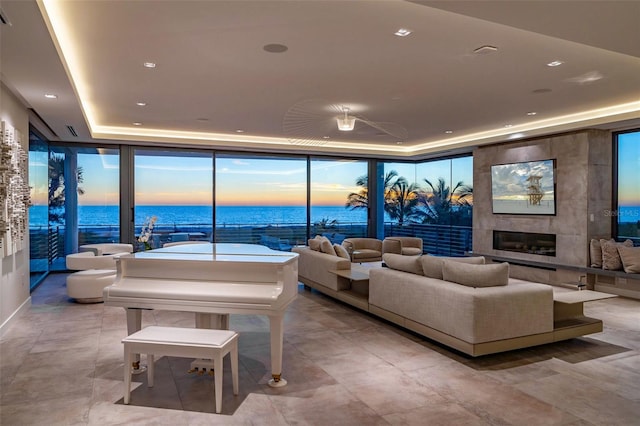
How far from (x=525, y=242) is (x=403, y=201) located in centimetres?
406

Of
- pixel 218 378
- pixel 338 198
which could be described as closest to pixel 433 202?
pixel 338 198

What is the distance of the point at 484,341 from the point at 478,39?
8.48 ft

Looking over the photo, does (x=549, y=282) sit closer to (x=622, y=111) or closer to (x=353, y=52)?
(x=622, y=111)

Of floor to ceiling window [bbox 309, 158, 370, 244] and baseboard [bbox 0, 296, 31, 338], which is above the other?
floor to ceiling window [bbox 309, 158, 370, 244]

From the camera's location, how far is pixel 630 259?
21.8 feet

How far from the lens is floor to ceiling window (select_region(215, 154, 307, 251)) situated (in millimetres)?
10055

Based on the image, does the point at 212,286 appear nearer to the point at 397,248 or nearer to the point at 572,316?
the point at 572,316

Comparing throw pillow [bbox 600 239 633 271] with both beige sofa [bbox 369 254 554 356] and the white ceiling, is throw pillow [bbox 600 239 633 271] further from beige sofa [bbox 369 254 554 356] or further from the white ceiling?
beige sofa [bbox 369 254 554 356]

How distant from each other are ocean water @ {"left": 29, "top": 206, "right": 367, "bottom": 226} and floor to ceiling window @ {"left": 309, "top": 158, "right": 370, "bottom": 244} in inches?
1.0

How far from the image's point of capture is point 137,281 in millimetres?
3695

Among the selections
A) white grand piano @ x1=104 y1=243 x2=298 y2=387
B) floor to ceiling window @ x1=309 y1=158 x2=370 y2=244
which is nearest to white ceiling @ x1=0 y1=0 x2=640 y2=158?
white grand piano @ x1=104 y1=243 x2=298 y2=387

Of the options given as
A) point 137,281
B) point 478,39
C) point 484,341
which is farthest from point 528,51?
point 137,281

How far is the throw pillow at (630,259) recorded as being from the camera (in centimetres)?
656

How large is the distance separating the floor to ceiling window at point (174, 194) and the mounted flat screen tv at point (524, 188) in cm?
585
